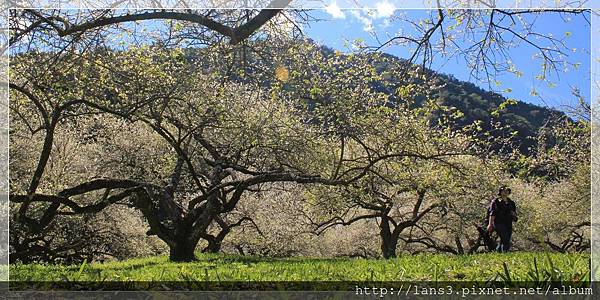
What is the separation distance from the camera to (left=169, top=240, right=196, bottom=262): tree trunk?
21.9 feet

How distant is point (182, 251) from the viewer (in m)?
6.73

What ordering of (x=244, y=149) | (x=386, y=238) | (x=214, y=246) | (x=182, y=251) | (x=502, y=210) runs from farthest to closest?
1. (x=386, y=238)
2. (x=214, y=246)
3. (x=244, y=149)
4. (x=182, y=251)
5. (x=502, y=210)

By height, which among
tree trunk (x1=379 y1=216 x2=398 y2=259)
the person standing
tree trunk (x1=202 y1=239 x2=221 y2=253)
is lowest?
tree trunk (x1=202 y1=239 x2=221 y2=253)

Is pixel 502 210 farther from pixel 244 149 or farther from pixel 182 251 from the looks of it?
pixel 182 251

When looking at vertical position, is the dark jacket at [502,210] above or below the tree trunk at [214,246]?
above

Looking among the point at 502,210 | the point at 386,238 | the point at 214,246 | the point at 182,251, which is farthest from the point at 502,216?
the point at 214,246

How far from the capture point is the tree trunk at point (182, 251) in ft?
21.9

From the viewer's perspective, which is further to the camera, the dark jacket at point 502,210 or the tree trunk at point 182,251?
the tree trunk at point 182,251

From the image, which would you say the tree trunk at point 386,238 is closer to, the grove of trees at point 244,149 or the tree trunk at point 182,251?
the grove of trees at point 244,149

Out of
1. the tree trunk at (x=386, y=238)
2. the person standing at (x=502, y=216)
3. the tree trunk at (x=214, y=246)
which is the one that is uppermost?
the person standing at (x=502, y=216)

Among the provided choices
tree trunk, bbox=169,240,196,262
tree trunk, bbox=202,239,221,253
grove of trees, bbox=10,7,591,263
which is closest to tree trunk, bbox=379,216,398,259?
grove of trees, bbox=10,7,591,263

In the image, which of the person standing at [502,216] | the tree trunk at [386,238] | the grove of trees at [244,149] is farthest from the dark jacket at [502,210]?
the tree trunk at [386,238]

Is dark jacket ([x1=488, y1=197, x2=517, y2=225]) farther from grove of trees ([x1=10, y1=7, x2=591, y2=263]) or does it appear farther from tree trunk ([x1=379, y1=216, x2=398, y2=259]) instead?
tree trunk ([x1=379, y1=216, x2=398, y2=259])

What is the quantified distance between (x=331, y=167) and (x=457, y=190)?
2.08 meters
